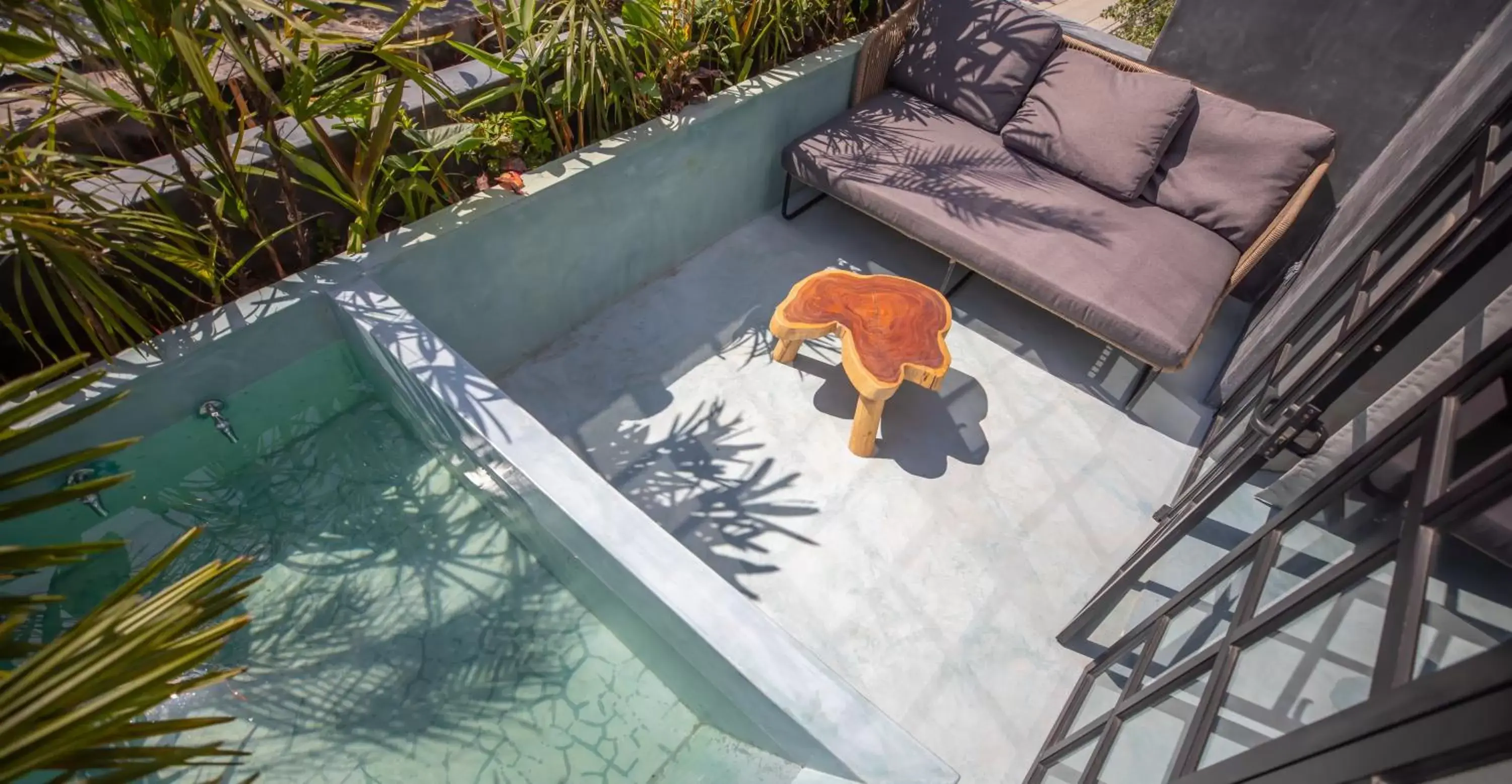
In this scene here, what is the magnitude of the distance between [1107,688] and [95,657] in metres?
1.96

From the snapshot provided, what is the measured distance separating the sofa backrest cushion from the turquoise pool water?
2804mm

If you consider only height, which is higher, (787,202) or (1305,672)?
(1305,672)

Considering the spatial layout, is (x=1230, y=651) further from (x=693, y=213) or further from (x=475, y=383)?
(x=693, y=213)

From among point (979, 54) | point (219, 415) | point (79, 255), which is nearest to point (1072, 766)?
point (219, 415)

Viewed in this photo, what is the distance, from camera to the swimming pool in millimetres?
1564

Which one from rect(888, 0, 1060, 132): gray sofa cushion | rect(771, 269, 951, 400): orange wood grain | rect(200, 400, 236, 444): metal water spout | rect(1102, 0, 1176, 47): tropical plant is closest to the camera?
rect(200, 400, 236, 444): metal water spout

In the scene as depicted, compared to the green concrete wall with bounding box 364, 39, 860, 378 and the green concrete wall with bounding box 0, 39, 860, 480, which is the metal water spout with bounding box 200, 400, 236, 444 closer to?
the green concrete wall with bounding box 0, 39, 860, 480

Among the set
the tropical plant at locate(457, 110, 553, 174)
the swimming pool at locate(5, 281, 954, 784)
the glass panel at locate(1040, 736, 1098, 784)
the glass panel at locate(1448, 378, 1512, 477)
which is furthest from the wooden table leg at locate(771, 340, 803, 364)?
the glass panel at locate(1448, 378, 1512, 477)

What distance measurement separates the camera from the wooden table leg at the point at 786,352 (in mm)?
2705

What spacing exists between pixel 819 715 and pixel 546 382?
1.70 metres

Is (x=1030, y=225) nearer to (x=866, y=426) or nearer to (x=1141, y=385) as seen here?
(x=1141, y=385)

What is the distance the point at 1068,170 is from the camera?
10.2 feet

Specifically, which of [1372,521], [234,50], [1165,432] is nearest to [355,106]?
[234,50]

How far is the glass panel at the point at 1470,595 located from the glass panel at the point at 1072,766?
0.92m
